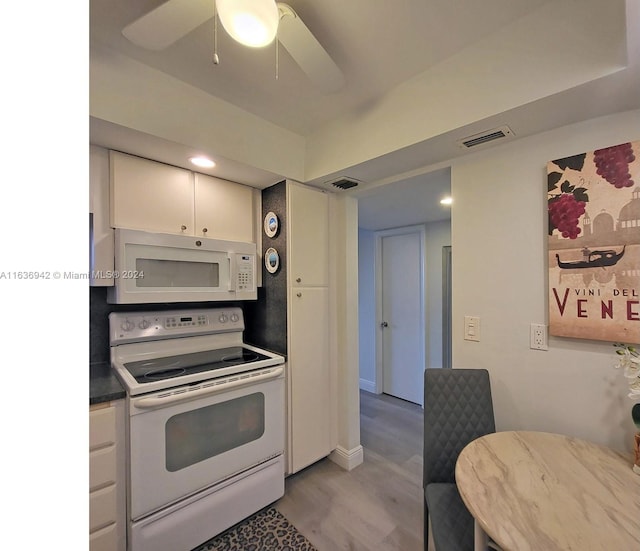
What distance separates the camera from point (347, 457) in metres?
2.23

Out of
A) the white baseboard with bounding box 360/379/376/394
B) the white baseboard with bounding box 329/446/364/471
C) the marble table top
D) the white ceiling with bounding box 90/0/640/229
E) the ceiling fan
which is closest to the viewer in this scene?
the marble table top

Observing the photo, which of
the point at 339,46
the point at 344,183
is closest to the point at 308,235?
the point at 344,183

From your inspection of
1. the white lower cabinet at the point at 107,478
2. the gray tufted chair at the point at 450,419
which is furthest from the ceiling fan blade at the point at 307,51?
the white lower cabinet at the point at 107,478

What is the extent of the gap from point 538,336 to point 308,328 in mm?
1352

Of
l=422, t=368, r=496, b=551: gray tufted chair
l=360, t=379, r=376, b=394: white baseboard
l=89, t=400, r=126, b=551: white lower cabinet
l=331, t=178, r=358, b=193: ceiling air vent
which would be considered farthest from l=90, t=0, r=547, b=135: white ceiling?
l=360, t=379, r=376, b=394: white baseboard

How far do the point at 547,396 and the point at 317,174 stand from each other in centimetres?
179

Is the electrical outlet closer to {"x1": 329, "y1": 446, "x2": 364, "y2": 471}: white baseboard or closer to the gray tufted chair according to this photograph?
the gray tufted chair

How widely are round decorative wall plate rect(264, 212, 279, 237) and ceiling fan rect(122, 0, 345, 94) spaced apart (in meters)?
1.08

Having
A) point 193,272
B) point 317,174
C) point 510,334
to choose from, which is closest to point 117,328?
point 193,272

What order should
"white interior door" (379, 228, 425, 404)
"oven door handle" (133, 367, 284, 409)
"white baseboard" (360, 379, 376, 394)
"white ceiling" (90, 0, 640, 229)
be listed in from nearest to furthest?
1. "white ceiling" (90, 0, 640, 229)
2. "oven door handle" (133, 367, 284, 409)
3. "white interior door" (379, 228, 425, 404)
4. "white baseboard" (360, 379, 376, 394)

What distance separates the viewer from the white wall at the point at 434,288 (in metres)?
3.37

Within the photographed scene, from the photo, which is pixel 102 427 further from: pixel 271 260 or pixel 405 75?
pixel 405 75

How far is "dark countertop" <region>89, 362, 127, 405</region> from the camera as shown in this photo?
1.33 metres

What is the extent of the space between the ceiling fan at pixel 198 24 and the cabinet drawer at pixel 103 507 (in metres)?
1.84
